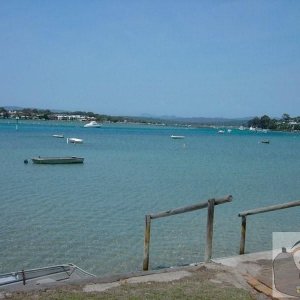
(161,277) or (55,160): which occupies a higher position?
(161,277)

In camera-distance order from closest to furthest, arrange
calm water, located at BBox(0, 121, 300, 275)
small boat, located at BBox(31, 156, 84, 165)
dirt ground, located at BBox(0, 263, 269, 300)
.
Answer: dirt ground, located at BBox(0, 263, 269, 300) → calm water, located at BBox(0, 121, 300, 275) → small boat, located at BBox(31, 156, 84, 165)

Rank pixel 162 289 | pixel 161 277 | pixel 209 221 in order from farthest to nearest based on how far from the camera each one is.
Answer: pixel 209 221
pixel 161 277
pixel 162 289

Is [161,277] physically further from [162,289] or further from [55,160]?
[55,160]

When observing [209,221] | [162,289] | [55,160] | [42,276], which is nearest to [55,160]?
[55,160]

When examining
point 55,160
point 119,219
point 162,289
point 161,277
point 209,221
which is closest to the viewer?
point 162,289

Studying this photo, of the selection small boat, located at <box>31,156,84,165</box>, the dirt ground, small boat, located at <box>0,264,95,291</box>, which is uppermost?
the dirt ground

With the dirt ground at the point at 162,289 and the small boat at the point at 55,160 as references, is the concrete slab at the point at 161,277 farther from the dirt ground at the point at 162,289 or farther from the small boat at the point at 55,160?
the small boat at the point at 55,160

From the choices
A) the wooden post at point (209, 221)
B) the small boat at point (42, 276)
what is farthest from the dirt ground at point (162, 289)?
the small boat at point (42, 276)

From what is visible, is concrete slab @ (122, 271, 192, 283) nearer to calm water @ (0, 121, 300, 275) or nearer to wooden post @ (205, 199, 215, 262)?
wooden post @ (205, 199, 215, 262)

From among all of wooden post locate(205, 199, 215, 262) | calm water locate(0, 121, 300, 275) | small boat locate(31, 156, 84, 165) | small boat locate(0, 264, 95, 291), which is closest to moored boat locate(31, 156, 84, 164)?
small boat locate(31, 156, 84, 165)

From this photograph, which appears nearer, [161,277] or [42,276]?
→ [161,277]

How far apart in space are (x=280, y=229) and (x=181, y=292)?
10239 millimetres

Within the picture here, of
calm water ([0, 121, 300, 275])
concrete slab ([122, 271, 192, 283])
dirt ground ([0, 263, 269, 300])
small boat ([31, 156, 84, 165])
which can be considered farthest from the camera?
small boat ([31, 156, 84, 165])

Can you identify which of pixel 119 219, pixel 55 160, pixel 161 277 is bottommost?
pixel 55 160
